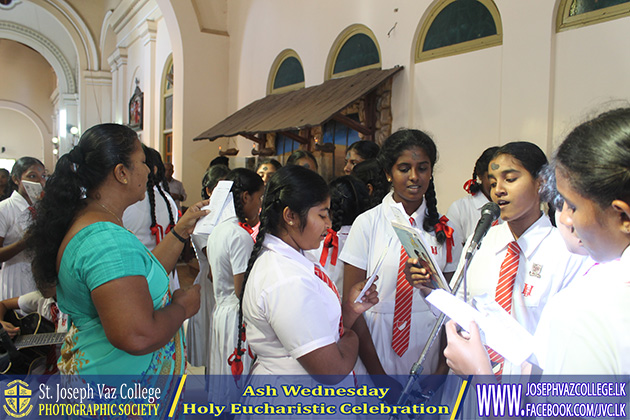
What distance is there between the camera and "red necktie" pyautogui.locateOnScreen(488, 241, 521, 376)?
1746mm

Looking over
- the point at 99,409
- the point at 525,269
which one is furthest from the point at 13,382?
the point at 525,269

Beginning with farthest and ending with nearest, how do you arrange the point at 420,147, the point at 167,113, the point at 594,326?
the point at 167,113 → the point at 420,147 → the point at 594,326

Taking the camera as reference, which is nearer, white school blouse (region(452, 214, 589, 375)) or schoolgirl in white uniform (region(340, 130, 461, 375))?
white school blouse (region(452, 214, 589, 375))

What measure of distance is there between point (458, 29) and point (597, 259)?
4.43 metres

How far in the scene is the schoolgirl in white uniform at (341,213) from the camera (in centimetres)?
251

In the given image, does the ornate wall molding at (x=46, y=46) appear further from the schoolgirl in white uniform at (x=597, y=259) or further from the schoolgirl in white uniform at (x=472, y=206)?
the schoolgirl in white uniform at (x=597, y=259)

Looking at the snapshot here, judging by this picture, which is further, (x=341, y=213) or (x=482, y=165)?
(x=482, y=165)

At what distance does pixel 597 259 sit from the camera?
994 mm

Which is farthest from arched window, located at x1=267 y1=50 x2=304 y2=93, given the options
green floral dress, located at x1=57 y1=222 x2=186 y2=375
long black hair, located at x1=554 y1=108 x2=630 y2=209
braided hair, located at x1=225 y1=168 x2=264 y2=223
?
long black hair, located at x1=554 y1=108 x2=630 y2=209

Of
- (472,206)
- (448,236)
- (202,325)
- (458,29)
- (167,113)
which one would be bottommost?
(202,325)

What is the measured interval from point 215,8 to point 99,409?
29.3 feet

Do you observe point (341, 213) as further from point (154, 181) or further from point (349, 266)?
point (154, 181)

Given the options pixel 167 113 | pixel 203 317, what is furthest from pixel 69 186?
pixel 167 113

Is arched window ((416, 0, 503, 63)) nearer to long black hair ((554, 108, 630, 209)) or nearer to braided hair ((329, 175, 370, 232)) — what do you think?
braided hair ((329, 175, 370, 232))
